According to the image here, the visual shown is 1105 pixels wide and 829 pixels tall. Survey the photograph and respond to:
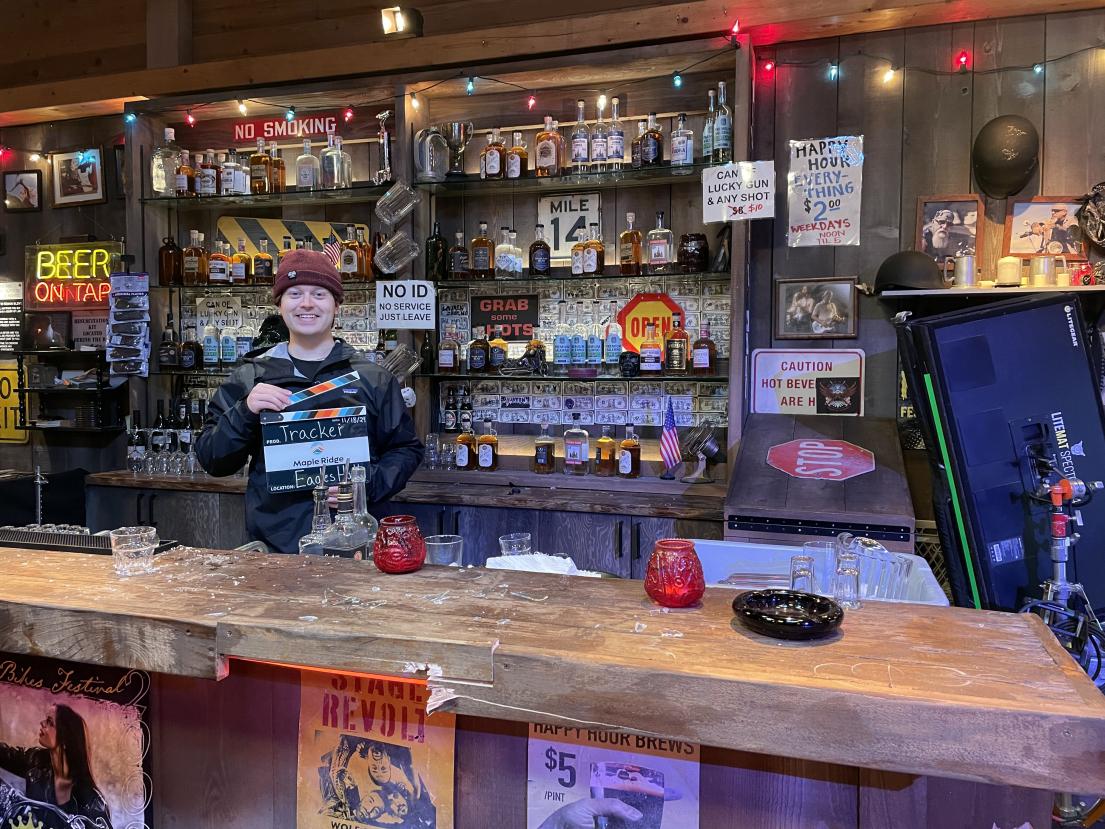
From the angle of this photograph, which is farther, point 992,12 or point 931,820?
point 992,12

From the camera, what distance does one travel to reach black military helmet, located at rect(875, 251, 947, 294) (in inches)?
110

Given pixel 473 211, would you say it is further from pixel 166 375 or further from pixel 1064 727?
pixel 1064 727

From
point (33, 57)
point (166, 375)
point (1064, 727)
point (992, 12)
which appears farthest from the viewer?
point (33, 57)

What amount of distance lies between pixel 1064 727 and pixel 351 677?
1.01 m

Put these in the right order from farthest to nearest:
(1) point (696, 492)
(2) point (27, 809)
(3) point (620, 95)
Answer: (3) point (620, 95), (1) point (696, 492), (2) point (27, 809)

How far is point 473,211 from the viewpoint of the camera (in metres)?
3.58

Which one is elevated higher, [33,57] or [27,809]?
[33,57]

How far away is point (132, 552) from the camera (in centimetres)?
146

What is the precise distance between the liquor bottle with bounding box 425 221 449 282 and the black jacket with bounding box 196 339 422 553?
3.47 feet

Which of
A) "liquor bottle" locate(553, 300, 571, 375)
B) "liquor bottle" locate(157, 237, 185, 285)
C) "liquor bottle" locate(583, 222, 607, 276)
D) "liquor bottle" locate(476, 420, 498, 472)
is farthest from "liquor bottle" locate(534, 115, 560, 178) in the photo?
"liquor bottle" locate(157, 237, 185, 285)

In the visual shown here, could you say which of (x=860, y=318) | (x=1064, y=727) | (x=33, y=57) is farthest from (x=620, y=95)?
(x=33, y=57)

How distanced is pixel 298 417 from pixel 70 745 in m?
1.00

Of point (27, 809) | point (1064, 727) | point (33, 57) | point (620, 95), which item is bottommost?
point (27, 809)

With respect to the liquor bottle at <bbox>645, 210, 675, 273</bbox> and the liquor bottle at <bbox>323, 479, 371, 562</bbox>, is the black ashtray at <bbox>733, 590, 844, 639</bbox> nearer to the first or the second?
the liquor bottle at <bbox>323, 479, 371, 562</bbox>
